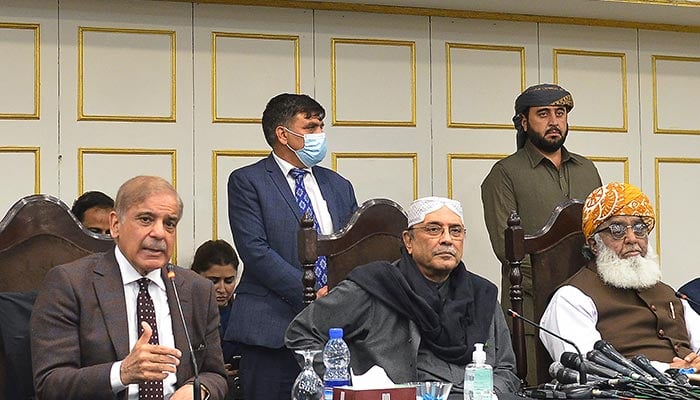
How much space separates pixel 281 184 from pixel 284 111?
33cm

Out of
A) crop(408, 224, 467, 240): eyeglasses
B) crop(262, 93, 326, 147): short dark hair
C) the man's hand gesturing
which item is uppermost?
crop(262, 93, 326, 147): short dark hair

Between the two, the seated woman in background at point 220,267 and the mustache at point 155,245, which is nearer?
→ the mustache at point 155,245

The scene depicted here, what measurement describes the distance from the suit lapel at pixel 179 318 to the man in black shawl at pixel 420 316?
45cm

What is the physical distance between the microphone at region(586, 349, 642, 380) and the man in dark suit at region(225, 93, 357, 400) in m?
1.11

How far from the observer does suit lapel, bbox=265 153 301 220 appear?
433cm

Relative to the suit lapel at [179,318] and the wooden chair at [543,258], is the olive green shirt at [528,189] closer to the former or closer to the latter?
the wooden chair at [543,258]

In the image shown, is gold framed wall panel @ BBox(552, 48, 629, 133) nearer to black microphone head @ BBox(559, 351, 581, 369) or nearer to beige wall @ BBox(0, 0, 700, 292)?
beige wall @ BBox(0, 0, 700, 292)

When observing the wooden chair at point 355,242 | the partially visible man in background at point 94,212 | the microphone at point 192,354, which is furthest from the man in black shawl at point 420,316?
the partially visible man in background at point 94,212

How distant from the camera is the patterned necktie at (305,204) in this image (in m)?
4.30

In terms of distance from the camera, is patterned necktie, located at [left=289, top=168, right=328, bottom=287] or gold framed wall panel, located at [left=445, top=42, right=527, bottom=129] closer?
patterned necktie, located at [left=289, top=168, right=328, bottom=287]

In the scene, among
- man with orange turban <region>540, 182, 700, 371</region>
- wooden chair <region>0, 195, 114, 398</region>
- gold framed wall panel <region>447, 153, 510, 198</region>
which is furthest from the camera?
gold framed wall panel <region>447, 153, 510, 198</region>

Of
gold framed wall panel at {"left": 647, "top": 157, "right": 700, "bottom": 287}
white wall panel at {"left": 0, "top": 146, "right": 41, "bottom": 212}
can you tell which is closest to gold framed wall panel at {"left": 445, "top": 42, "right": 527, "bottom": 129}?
gold framed wall panel at {"left": 647, "top": 157, "right": 700, "bottom": 287}

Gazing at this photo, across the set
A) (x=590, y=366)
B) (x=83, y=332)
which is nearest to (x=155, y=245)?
(x=83, y=332)

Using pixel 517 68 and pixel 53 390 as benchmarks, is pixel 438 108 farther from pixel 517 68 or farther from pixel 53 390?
pixel 53 390
